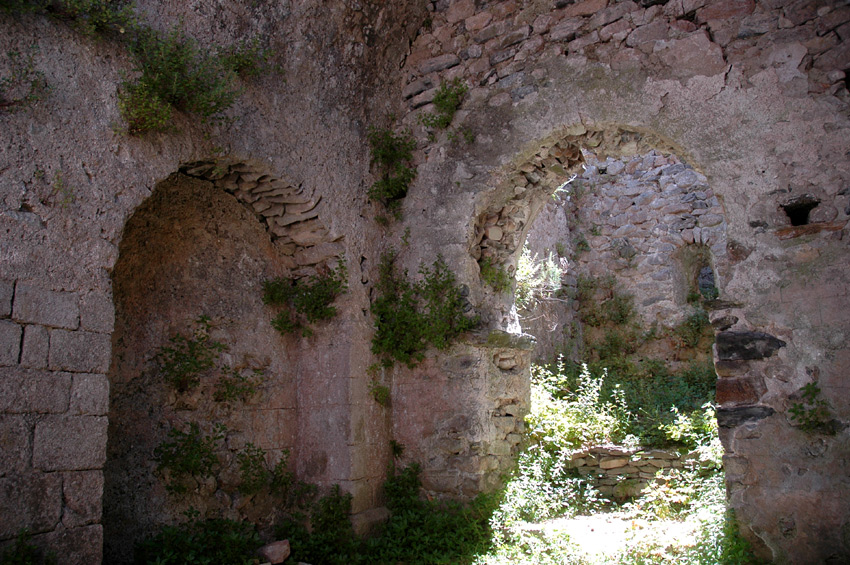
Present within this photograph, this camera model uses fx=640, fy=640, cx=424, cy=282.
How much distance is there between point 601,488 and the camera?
20.4 feet

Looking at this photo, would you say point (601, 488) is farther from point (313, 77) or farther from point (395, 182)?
point (313, 77)

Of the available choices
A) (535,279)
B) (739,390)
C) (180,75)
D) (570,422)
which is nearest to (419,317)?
(570,422)

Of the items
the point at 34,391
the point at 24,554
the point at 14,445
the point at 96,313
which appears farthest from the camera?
the point at 96,313

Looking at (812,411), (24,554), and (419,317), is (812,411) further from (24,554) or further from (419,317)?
(24,554)

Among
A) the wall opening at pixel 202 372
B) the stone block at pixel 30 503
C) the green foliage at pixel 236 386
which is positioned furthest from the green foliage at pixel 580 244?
the stone block at pixel 30 503

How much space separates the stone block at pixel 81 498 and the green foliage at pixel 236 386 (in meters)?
1.54

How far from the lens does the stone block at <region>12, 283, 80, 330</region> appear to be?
3.11 meters

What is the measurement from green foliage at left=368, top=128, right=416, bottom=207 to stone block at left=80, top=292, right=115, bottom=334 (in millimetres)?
2628

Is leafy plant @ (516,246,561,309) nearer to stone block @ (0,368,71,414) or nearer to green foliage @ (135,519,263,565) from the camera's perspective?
green foliage @ (135,519,263,565)

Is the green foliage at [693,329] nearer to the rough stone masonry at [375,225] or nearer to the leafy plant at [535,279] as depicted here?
the leafy plant at [535,279]

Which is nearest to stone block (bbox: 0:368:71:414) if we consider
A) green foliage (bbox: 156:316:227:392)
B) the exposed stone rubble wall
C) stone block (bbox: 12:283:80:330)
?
the exposed stone rubble wall

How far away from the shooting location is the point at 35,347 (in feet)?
10.3

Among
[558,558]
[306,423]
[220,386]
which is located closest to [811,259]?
[558,558]

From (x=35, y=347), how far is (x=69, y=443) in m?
0.50
